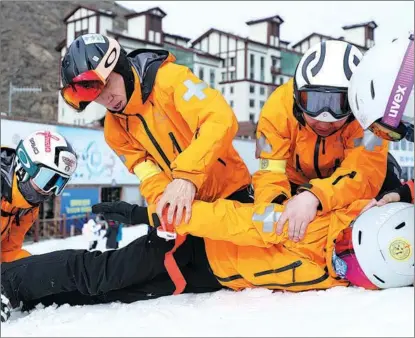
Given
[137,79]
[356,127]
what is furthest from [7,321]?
[356,127]

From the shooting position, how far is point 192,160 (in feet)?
8.54

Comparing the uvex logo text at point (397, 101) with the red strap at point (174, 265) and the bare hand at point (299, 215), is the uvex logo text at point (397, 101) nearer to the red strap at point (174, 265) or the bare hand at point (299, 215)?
the bare hand at point (299, 215)

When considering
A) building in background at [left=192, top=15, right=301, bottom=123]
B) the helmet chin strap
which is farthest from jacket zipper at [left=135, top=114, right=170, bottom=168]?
building in background at [left=192, top=15, right=301, bottom=123]

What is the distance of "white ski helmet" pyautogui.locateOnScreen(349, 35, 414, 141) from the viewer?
2416mm

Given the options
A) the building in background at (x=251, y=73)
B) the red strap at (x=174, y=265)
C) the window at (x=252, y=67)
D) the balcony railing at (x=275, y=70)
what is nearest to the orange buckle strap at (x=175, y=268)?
the red strap at (x=174, y=265)

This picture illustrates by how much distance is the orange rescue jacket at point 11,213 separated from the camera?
3826 millimetres

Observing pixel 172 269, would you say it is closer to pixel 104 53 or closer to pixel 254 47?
pixel 104 53

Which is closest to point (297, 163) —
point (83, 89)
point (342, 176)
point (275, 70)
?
point (342, 176)

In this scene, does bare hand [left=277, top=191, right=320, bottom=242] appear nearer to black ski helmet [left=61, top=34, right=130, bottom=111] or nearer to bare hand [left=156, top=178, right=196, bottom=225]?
bare hand [left=156, top=178, right=196, bottom=225]

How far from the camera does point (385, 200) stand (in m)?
2.75

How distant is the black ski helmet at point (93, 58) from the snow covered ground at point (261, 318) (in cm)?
130

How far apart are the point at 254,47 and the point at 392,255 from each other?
123ft

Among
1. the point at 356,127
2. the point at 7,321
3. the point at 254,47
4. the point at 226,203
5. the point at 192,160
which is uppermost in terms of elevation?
the point at 254,47

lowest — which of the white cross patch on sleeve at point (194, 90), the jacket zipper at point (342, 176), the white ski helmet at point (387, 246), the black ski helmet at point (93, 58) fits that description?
the white ski helmet at point (387, 246)
